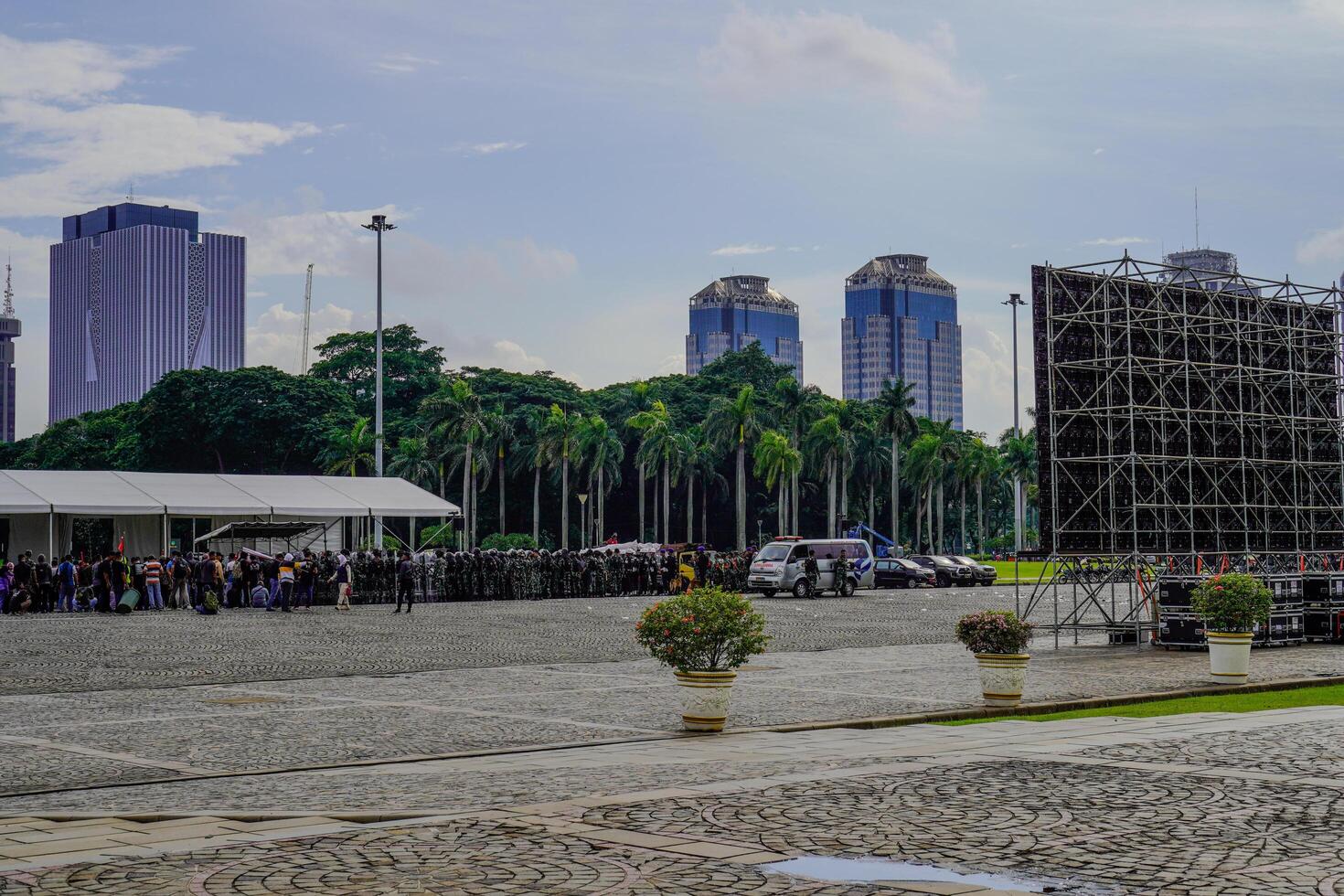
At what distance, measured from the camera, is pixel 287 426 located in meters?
89.1

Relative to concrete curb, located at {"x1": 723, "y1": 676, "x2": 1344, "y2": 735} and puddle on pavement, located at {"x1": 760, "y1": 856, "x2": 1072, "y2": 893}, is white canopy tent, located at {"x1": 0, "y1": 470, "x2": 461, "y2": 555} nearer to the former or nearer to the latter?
concrete curb, located at {"x1": 723, "y1": 676, "x2": 1344, "y2": 735}

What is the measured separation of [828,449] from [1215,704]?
7420cm

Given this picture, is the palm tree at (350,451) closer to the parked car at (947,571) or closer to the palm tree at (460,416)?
the palm tree at (460,416)

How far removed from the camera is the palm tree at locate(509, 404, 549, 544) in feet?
295

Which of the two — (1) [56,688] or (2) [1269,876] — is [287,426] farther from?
(2) [1269,876]

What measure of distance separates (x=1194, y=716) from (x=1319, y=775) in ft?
14.7

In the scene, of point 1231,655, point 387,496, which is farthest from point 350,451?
point 1231,655

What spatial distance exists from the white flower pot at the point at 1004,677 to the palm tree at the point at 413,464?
70.3 meters

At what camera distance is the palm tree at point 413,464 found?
8512cm

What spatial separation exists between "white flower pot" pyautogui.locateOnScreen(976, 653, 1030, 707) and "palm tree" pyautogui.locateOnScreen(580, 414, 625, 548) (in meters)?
66.3

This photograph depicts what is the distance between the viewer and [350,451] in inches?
3073

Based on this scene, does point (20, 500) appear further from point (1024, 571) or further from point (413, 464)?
point (1024, 571)

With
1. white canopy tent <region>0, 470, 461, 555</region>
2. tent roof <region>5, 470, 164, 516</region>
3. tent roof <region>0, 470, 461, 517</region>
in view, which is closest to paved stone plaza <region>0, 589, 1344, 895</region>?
tent roof <region>5, 470, 164, 516</region>

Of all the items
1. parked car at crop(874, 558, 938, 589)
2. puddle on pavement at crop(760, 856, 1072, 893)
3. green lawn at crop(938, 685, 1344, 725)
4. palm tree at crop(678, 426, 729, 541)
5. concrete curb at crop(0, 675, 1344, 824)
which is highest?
palm tree at crop(678, 426, 729, 541)
